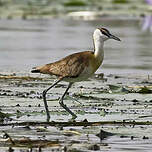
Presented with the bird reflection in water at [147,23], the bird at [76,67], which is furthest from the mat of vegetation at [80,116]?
the bird reflection in water at [147,23]

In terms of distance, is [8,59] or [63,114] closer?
[63,114]

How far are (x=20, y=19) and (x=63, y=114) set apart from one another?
1946 cm

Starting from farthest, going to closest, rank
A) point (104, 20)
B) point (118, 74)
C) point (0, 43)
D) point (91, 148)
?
point (104, 20) → point (0, 43) → point (118, 74) → point (91, 148)

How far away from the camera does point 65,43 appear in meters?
20.4

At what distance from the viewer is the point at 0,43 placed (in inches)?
799

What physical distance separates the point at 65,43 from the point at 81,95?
9739 mm

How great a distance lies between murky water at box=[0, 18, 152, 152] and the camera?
7766 millimetres

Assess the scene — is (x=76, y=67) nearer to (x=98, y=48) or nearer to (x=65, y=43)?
(x=98, y=48)

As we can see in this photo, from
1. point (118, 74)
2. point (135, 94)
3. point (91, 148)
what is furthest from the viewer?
point (118, 74)

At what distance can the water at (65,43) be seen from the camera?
1569 centimetres

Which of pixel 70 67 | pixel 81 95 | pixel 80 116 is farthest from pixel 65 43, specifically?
pixel 80 116

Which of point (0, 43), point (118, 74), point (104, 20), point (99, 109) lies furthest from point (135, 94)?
point (104, 20)

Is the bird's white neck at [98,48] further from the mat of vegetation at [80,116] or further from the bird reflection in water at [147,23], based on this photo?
the bird reflection in water at [147,23]

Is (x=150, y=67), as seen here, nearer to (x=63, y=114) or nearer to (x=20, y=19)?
(x=63, y=114)
